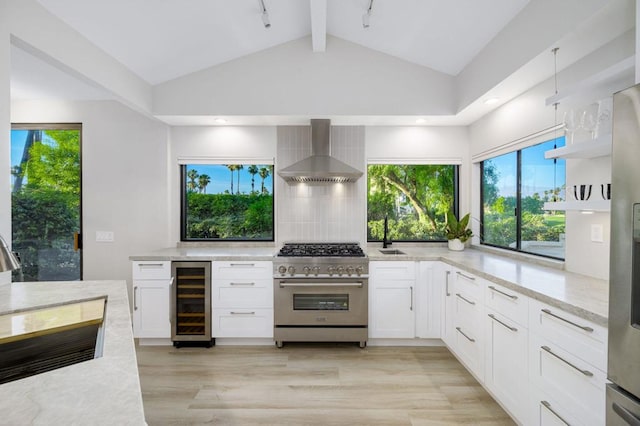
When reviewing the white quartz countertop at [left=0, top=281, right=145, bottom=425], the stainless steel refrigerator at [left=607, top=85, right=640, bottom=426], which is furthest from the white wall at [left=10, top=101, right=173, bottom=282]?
the stainless steel refrigerator at [left=607, top=85, right=640, bottom=426]

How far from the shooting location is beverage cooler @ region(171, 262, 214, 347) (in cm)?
312

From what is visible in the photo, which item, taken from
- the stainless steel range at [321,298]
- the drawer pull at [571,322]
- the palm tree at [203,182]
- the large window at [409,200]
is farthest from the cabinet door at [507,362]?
the palm tree at [203,182]

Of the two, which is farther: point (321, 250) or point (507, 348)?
point (321, 250)

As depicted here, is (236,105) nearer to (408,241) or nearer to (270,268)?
(270,268)

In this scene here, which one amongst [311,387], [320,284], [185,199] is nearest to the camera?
[311,387]

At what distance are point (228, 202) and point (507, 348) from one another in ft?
10.3

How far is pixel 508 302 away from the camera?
1.99m

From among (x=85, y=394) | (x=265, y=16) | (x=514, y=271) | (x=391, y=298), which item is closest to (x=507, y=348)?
(x=514, y=271)

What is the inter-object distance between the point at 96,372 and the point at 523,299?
2027 millimetres

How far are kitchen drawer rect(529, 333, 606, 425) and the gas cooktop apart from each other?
166cm

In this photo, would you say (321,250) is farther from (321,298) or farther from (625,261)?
(625,261)

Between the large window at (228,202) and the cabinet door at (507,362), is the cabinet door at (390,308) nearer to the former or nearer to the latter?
the cabinet door at (507,362)

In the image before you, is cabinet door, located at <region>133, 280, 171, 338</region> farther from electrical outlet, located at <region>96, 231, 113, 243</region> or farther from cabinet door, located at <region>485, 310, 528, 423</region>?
cabinet door, located at <region>485, 310, 528, 423</region>

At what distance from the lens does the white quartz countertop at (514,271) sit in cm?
151
